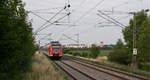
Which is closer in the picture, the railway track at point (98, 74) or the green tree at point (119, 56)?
the railway track at point (98, 74)

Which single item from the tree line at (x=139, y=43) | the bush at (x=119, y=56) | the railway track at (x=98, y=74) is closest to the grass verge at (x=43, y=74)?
the railway track at (x=98, y=74)

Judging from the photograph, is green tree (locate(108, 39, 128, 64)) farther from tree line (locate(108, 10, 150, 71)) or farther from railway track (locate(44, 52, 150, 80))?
railway track (locate(44, 52, 150, 80))

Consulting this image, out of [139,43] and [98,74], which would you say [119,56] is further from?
[98,74]

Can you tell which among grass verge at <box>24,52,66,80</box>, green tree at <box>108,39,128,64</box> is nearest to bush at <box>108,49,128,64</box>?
green tree at <box>108,39,128,64</box>

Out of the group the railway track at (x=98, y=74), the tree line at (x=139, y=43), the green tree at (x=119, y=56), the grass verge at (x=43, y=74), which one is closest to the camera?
the grass verge at (x=43, y=74)

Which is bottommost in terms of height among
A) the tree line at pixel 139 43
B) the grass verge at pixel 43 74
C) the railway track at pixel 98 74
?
the railway track at pixel 98 74

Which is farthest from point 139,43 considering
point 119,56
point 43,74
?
point 43,74

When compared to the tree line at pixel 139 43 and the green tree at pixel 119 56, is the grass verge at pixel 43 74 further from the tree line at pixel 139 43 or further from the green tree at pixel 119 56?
the green tree at pixel 119 56

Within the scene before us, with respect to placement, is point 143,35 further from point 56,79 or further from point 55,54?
point 56,79

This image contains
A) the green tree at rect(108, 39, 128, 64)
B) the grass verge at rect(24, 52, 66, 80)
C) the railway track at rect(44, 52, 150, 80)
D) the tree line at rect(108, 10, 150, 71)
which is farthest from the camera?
the green tree at rect(108, 39, 128, 64)

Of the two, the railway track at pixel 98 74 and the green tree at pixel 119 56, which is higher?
the green tree at pixel 119 56

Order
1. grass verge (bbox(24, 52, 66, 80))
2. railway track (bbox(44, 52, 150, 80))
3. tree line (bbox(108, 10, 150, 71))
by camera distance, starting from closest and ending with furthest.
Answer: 1. grass verge (bbox(24, 52, 66, 80))
2. railway track (bbox(44, 52, 150, 80))
3. tree line (bbox(108, 10, 150, 71))

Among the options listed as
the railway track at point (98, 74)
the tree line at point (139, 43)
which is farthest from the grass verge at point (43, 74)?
the tree line at point (139, 43)

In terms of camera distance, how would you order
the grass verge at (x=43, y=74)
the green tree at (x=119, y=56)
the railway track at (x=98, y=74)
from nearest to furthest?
the grass verge at (x=43, y=74)
the railway track at (x=98, y=74)
the green tree at (x=119, y=56)
